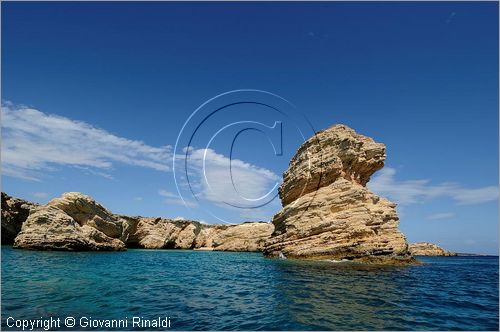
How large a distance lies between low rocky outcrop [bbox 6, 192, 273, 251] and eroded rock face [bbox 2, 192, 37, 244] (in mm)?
316

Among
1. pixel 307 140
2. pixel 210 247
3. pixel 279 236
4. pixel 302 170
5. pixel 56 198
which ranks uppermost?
pixel 307 140

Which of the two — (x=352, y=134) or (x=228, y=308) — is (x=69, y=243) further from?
(x=352, y=134)

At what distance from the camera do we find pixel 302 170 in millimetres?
48656

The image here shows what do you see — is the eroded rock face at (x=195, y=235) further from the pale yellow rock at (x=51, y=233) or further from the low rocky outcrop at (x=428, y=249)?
the low rocky outcrop at (x=428, y=249)

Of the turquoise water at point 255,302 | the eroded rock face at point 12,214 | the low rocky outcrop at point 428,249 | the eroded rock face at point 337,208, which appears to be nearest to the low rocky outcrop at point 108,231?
the eroded rock face at point 12,214

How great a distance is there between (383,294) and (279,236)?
29277 mm

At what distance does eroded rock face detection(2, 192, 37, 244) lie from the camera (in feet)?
187

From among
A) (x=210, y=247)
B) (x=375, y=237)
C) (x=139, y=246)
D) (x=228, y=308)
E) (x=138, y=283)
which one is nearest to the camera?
(x=228, y=308)

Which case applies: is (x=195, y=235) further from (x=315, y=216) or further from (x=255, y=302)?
(x=255, y=302)

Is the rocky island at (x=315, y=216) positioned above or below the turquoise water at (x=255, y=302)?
above

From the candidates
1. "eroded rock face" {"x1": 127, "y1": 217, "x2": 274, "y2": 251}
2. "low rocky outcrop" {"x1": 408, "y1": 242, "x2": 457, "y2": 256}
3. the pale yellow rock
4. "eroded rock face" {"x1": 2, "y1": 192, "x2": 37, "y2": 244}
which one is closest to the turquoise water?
the pale yellow rock

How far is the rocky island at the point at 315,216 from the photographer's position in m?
38.8

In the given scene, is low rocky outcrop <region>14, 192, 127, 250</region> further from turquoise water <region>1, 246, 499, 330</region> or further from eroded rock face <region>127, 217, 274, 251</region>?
turquoise water <region>1, 246, 499, 330</region>

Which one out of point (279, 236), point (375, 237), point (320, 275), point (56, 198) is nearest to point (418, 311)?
point (320, 275)
